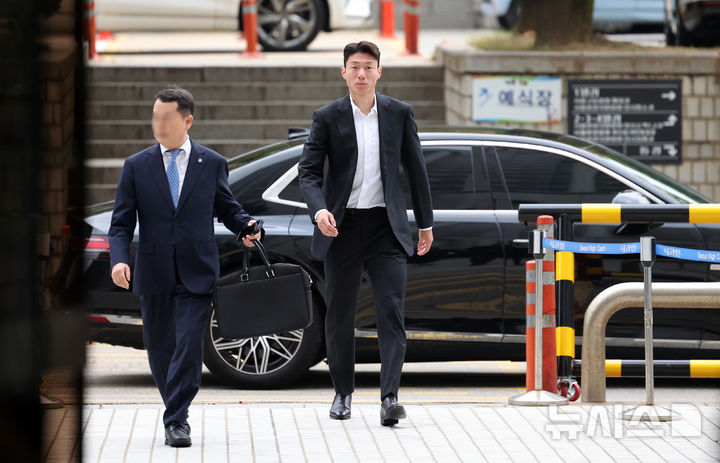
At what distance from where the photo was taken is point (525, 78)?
14.1 m

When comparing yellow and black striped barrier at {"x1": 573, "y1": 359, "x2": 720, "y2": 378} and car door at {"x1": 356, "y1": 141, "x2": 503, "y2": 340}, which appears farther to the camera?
car door at {"x1": 356, "y1": 141, "x2": 503, "y2": 340}

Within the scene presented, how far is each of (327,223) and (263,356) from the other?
2050 mm

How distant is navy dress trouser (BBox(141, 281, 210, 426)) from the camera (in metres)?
5.64

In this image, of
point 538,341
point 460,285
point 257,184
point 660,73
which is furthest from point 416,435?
point 660,73

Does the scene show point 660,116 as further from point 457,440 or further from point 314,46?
point 457,440

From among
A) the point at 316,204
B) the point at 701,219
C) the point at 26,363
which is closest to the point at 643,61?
the point at 701,219

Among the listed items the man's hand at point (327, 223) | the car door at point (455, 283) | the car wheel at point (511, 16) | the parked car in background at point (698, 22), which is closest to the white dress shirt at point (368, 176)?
the man's hand at point (327, 223)

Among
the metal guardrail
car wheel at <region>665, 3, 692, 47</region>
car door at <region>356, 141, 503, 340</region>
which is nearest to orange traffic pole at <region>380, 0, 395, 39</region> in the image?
car wheel at <region>665, 3, 692, 47</region>

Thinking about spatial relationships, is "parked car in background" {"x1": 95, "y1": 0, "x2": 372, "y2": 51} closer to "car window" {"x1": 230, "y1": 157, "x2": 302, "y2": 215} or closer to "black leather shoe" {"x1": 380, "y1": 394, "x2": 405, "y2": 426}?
"car window" {"x1": 230, "y1": 157, "x2": 302, "y2": 215}

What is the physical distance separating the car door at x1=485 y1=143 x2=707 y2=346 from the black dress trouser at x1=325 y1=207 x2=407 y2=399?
168 centimetres

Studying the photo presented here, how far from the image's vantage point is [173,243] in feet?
18.6

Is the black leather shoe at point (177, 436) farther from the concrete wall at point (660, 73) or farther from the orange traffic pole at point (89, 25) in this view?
the concrete wall at point (660, 73)

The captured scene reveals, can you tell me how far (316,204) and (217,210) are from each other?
48 cm

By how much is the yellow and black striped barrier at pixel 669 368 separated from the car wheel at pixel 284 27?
11927 millimetres
